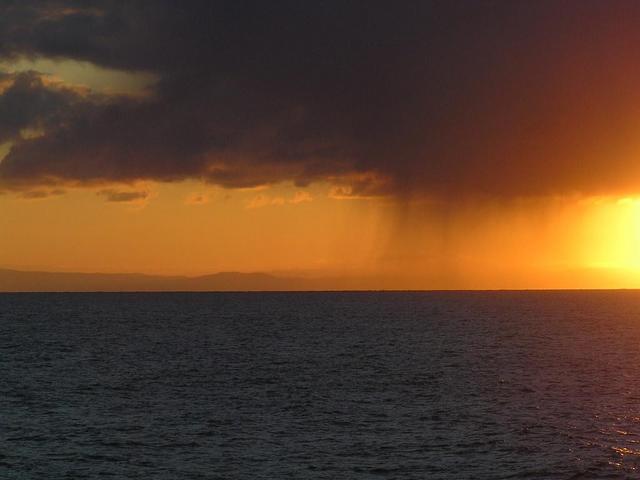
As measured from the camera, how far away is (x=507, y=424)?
181 feet

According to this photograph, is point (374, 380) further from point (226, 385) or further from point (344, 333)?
point (344, 333)

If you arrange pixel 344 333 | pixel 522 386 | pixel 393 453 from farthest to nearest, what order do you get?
pixel 344 333 → pixel 522 386 → pixel 393 453

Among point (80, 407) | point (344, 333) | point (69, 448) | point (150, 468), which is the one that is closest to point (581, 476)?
point (150, 468)

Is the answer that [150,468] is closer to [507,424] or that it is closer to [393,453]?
[393,453]

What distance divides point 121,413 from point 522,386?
36.0 metres

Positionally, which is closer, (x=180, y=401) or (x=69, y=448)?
(x=69, y=448)

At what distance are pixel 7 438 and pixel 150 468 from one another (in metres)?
12.5

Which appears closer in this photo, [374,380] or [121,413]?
[121,413]

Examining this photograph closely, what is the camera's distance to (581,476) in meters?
41.7

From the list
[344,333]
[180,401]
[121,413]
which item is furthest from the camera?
[344,333]

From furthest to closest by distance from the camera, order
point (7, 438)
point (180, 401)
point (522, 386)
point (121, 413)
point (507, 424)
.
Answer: point (522, 386) < point (180, 401) < point (121, 413) < point (507, 424) < point (7, 438)

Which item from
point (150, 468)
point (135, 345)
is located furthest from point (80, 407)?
point (135, 345)

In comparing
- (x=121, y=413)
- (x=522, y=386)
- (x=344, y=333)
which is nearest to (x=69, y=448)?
(x=121, y=413)

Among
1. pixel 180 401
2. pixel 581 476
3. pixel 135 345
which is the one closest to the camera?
pixel 581 476
